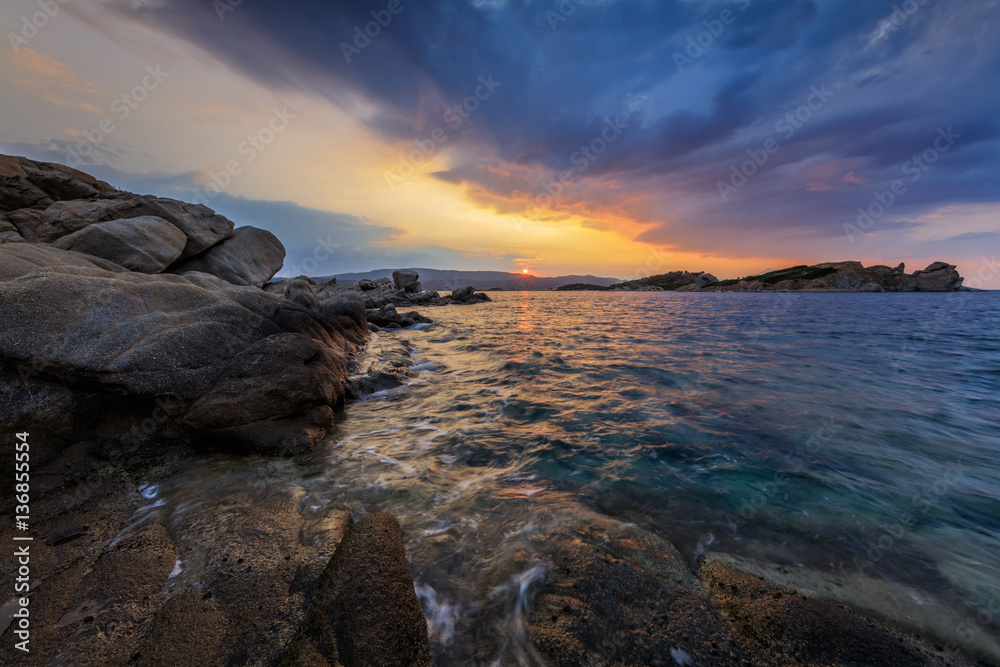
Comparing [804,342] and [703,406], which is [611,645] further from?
[804,342]

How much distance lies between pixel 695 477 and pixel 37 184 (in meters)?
25.2

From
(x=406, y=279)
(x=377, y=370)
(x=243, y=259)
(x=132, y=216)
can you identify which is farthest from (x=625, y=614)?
(x=406, y=279)

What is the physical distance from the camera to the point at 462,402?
10375 millimetres

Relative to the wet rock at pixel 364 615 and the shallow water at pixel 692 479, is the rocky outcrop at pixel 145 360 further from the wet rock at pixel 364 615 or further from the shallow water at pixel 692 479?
the wet rock at pixel 364 615

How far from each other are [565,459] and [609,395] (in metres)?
4.49

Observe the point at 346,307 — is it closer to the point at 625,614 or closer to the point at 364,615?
the point at 364,615

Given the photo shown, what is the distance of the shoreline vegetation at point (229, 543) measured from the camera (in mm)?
2957

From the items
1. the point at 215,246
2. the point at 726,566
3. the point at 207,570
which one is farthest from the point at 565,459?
the point at 215,246

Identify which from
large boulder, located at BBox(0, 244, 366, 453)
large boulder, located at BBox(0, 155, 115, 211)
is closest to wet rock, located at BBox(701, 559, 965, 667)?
large boulder, located at BBox(0, 244, 366, 453)

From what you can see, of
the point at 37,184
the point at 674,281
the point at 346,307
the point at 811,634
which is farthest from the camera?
the point at 674,281

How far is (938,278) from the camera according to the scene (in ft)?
370

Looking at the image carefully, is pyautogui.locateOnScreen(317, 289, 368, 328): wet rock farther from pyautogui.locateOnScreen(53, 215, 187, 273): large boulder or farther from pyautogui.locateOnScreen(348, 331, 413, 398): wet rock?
pyautogui.locateOnScreen(53, 215, 187, 273): large boulder

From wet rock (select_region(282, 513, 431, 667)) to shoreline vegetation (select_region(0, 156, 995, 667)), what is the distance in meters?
0.01

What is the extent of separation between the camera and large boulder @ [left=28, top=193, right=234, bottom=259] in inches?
459
